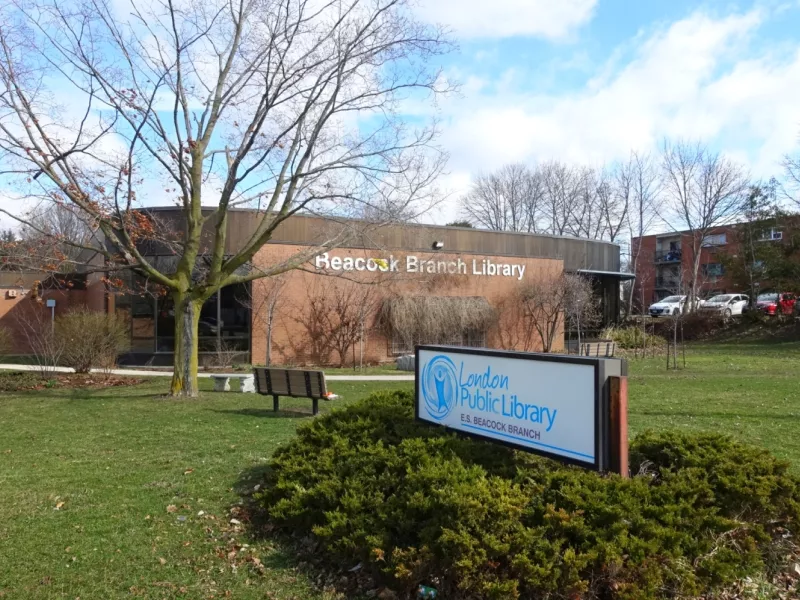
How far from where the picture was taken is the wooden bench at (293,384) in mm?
10734

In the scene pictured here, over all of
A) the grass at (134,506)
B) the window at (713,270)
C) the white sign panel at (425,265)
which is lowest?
the grass at (134,506)

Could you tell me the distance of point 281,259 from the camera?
23.2m

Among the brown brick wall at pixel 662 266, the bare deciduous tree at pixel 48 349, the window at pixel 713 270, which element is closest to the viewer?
the bare deciduous tree at pixel 48 349

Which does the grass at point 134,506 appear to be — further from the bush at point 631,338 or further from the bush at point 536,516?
the bush at point 631,338

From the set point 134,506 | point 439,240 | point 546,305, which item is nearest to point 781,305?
point 546,305

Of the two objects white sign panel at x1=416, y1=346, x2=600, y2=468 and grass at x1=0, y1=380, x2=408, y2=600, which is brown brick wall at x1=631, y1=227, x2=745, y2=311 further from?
white sign panel at x1=416, y1=346, x2=600, y2=468

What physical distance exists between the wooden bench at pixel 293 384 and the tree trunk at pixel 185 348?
7.38 ft

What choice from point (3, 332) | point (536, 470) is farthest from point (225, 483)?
point (3, 332)

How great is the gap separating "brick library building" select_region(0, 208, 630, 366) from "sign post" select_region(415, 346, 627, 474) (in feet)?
43.3

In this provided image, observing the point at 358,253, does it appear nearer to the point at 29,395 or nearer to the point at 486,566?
the point at 29,395

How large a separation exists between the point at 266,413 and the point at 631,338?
24.5 meters

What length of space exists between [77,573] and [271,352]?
1880cm

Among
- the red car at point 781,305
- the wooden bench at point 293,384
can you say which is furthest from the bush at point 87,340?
the red car at point 781,305

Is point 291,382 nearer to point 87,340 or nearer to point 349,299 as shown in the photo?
point 87,340
